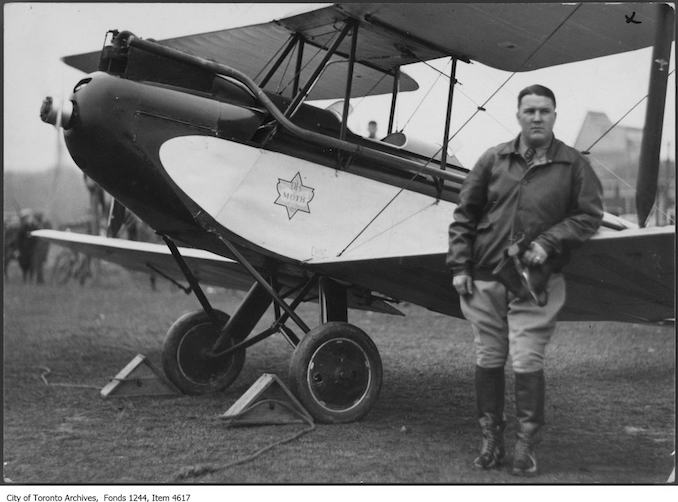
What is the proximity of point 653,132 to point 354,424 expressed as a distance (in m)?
2.12

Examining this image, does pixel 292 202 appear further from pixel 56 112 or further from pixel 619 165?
pixel 619 165

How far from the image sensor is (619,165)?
492 cm

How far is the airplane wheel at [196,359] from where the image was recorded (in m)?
4.94

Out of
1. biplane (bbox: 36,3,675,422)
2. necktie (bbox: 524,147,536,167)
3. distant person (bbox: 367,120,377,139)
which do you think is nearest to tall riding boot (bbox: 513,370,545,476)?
biplane (bbox: 36,3,675,422)

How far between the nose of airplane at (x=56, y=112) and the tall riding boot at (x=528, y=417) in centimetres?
250

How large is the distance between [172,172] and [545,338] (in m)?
2.12

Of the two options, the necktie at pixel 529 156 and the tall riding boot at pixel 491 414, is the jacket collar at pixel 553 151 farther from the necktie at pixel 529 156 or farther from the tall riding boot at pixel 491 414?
the tall riding boot at pixel 491 414

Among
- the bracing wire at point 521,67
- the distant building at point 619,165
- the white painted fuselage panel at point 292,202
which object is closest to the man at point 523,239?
the distant building at point 619,165

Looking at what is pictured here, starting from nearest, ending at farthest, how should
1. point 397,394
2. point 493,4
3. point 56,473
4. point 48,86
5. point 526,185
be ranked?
point 526,185
point 56,473
point 493,4
point 48,86
point 397,394

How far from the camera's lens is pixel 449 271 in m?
3.88

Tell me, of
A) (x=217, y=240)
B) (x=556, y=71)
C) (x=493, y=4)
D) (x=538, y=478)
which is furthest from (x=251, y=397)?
(x=556, y=71)

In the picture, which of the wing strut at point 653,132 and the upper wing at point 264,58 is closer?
the wing strut at point 653,132

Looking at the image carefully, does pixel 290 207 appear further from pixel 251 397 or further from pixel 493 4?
pixel 493 4

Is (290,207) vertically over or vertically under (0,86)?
under
